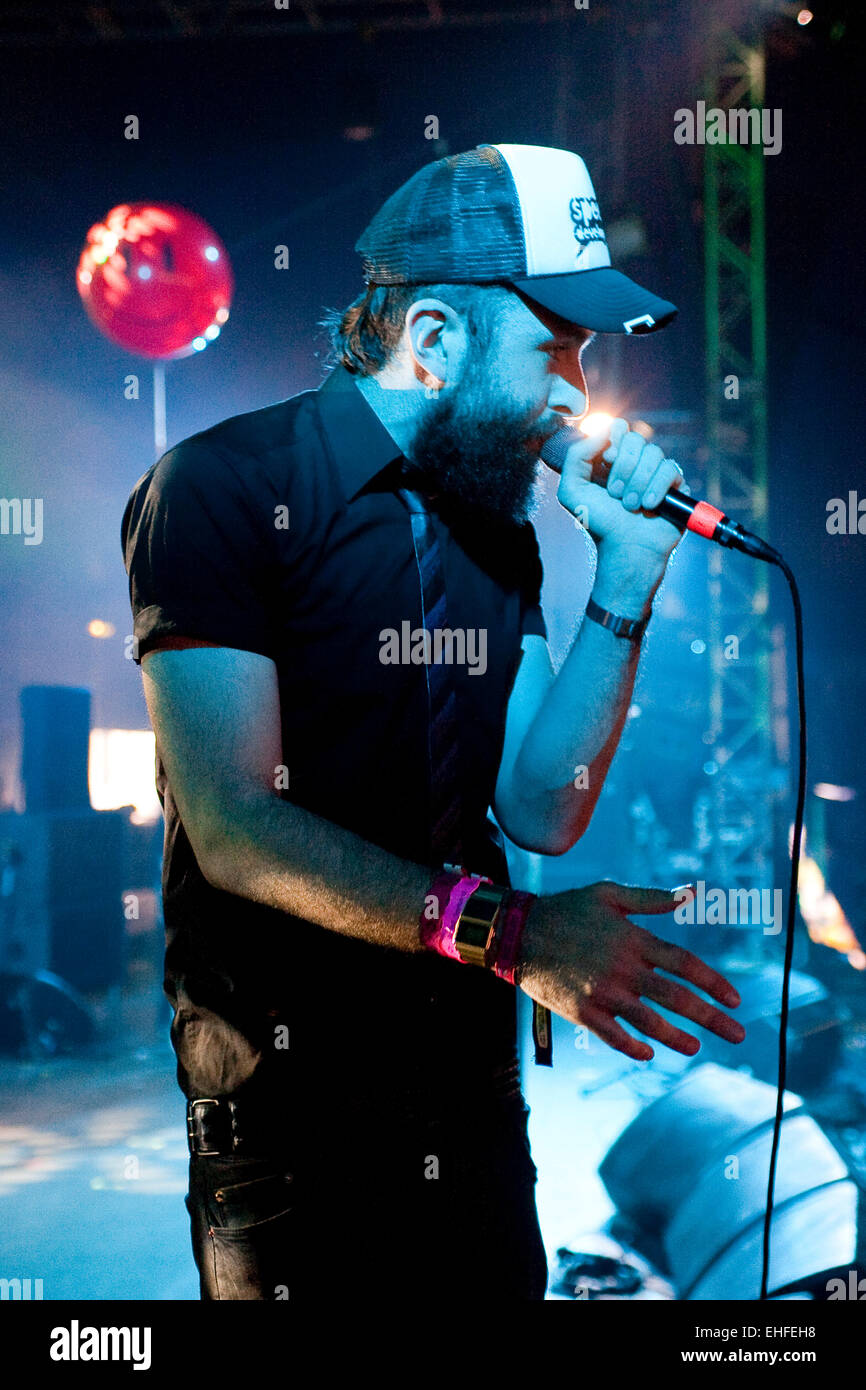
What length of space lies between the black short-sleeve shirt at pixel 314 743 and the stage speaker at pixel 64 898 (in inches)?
141

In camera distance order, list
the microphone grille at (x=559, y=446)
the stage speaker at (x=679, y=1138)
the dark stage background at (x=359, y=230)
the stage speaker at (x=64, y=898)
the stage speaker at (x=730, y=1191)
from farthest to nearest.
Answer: the stage speaker at (x=64, y=898) < the dark stage background at (x=359, y=230) < the stage speaker at (x=679, y=1138) < the stage speaker at (x=730, y=1191) < the microphone grille at (x=559, y=446)

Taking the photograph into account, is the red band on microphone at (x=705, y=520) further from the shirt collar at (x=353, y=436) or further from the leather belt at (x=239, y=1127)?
the leather belt at (x=239, y=1127)

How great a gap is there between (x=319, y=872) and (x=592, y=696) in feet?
1.35

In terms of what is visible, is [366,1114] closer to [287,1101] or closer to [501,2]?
[287,1101]

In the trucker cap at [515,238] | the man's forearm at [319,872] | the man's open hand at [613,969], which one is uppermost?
the trucker cap at [515,238]

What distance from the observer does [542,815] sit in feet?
4.23

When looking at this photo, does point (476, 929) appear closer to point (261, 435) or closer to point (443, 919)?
point (443, 919)

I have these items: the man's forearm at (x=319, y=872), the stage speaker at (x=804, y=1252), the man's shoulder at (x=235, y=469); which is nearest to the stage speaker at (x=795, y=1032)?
the stage speaker at (x=804, y=1252)

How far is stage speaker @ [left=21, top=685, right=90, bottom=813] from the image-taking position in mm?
4699

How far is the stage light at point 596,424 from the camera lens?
1209 mm

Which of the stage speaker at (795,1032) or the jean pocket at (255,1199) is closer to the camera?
the jean pocket at (255,1199)

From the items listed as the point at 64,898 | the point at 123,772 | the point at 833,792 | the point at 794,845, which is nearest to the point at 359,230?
the point at 794,845

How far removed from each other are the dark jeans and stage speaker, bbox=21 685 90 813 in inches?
151
